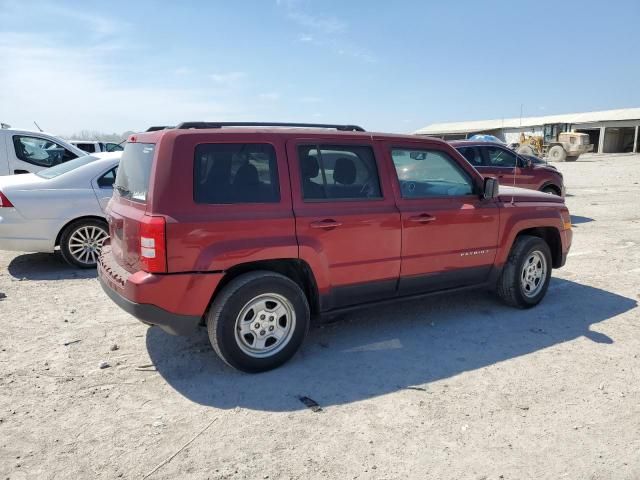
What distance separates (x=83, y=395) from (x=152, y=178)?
1.60 m

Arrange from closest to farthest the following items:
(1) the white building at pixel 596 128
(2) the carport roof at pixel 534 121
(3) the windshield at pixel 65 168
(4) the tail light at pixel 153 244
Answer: (4) the tail light at pixel 153 244
(3) the windshield at pixel 65 168
(1) the white building at pixel 596 128
(2) the carport roof at pixel 534 121

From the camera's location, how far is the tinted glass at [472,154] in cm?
1058

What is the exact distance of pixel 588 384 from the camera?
3.57 m

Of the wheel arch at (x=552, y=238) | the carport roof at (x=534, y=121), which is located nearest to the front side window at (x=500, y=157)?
the wheel arch at (x=552, y=238)

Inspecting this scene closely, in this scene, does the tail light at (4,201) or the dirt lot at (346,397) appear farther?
the tail light at (4,201)

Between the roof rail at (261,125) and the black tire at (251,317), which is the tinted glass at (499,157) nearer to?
the roof rail at (261,125)

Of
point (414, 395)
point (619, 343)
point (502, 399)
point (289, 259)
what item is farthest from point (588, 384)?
point (289, 259)

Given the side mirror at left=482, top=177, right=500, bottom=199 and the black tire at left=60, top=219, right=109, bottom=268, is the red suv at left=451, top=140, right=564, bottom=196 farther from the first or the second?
the black tire at left=60, top=219, right=109, bottom=268

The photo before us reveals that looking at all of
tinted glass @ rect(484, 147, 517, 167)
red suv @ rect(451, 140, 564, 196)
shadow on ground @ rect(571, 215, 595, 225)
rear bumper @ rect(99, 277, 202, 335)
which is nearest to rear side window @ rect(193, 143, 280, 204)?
rear bumper @ rect(99, 277, 202, 335)

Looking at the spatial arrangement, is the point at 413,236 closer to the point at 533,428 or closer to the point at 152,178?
the point at 533,428

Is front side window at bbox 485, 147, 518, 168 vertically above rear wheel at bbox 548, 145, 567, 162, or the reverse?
front side window at bbox 485, 147, 518, 168

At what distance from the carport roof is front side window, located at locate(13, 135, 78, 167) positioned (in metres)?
44.7

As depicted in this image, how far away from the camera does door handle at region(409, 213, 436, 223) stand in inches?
167

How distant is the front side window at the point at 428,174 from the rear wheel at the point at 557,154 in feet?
121
